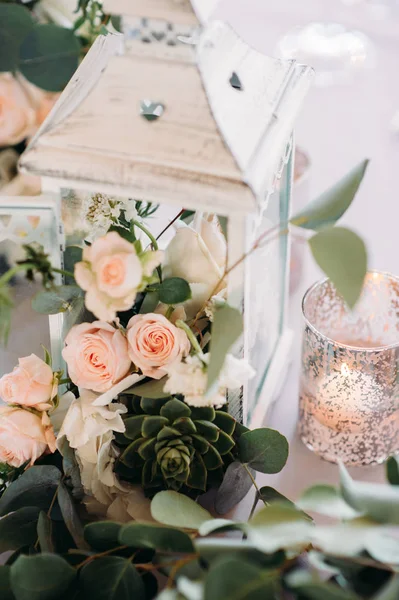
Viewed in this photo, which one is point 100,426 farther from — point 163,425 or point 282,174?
point 282,174

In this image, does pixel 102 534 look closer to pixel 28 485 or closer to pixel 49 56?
pixel 28 485

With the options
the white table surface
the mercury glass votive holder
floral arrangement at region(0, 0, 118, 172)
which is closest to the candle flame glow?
the mercury glass votive holder

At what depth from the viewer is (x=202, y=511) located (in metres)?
0.53

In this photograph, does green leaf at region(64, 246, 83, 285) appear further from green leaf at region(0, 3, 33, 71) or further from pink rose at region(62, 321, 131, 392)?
green leaf at region(0, 3, 33, 71)

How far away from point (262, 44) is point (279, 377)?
75 centimetres

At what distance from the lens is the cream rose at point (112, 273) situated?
47 cm

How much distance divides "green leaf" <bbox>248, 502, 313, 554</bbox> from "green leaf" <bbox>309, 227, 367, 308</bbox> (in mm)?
134

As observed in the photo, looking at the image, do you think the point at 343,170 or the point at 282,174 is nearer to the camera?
the point at 282,174

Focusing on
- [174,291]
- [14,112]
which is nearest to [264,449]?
[174,291]

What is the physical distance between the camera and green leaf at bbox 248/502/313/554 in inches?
14.9

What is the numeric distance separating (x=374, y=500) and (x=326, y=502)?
3 cm

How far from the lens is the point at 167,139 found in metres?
0.47

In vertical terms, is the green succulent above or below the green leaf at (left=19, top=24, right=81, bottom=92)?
below

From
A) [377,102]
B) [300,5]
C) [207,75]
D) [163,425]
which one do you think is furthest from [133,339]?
[300,5]
